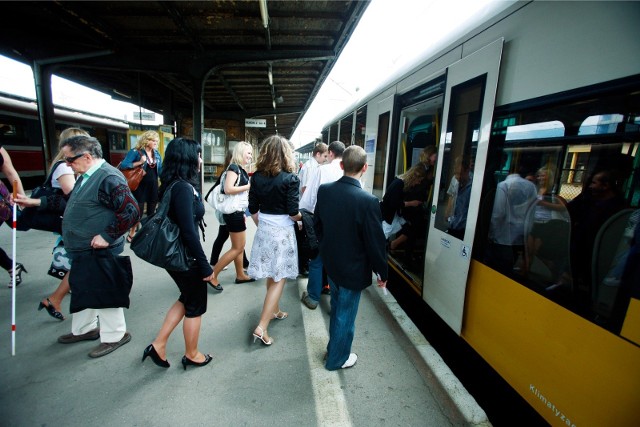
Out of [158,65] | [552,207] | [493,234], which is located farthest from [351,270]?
[158,65]

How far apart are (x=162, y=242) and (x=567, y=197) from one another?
8.51 feet

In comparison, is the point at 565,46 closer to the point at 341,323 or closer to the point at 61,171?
the point at 341,323

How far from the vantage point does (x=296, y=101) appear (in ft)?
50.3

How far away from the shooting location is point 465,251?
8.11 feet

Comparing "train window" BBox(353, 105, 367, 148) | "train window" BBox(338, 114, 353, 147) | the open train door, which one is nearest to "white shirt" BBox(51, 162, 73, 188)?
the open train door

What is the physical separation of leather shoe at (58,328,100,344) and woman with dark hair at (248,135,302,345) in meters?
1.48

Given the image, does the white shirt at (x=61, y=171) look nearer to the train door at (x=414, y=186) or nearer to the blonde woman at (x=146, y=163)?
the blonde woman at (x=146, y=163)

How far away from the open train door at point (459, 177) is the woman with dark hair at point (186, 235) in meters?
2.01

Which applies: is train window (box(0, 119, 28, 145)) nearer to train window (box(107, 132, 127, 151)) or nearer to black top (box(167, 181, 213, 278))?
train window (box(107, 132, 127, 151))

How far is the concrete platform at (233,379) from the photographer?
6.82 feet

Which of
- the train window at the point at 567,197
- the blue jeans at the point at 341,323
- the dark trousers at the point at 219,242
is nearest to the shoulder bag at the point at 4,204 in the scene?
the dark trousers at the point at 219,242

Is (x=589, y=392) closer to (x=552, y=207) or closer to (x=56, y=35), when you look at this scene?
(x=552, y=207)

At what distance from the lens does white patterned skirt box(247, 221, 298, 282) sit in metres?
2.81

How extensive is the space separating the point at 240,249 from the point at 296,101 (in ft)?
42.8
